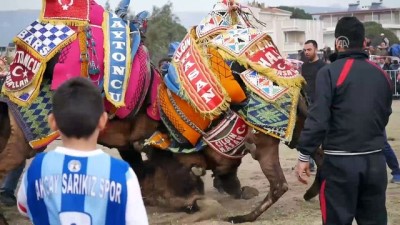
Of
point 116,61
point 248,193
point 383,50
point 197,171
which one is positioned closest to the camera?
point 116,61

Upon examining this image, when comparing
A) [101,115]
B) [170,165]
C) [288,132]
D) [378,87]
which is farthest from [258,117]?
[101,115]

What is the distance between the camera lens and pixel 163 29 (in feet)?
123

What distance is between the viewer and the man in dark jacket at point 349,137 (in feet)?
14.1

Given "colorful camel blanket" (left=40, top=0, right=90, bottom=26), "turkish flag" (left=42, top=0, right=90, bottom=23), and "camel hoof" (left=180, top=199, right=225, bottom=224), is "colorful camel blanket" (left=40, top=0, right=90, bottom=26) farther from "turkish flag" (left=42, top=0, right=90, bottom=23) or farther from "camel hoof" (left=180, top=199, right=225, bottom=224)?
"camel hoof" (left=180, top=199, right=225, bottom=224)

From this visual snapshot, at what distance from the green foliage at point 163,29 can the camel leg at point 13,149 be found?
80.8 feet

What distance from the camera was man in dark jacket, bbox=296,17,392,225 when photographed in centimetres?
429

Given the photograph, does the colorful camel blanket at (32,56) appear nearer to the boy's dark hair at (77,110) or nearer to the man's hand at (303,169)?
the man's hand at (303,169)

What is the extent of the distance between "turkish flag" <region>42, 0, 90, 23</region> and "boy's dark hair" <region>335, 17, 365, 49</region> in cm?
243

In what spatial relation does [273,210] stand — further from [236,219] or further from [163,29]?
[163,29]

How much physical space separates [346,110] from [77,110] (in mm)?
2150

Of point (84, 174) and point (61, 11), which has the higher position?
point (61, 11)

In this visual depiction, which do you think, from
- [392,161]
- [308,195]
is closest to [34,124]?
[308,195]

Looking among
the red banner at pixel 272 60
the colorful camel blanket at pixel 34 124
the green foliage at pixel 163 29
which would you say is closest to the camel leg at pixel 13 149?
the colorful camel blanket at pixel 34 124

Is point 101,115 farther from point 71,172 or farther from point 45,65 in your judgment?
point 45,65
